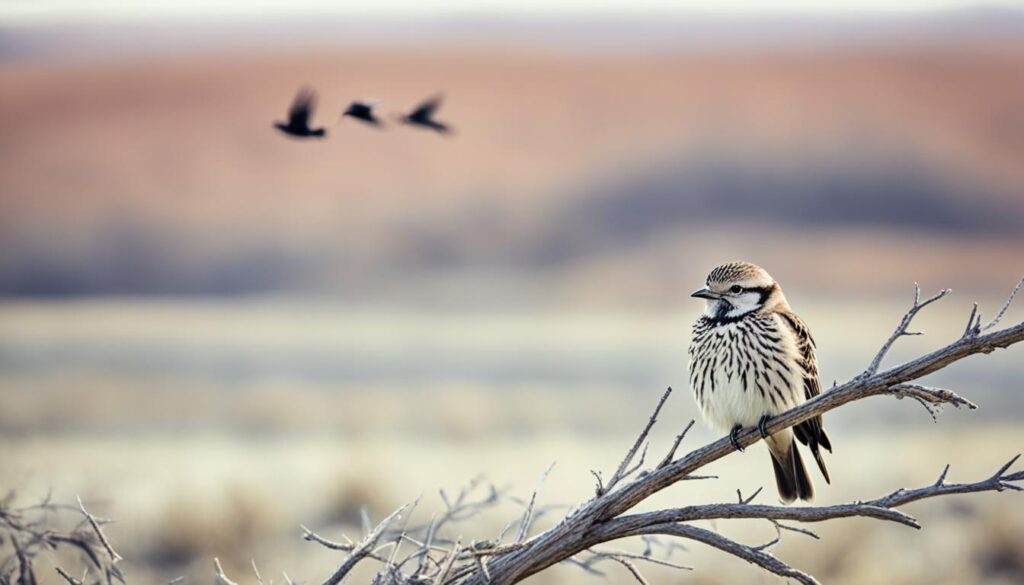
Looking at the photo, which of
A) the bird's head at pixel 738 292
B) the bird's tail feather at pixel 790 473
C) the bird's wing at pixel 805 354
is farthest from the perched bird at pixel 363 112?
the bird's tail feather at pixel 790 473

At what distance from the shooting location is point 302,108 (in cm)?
477

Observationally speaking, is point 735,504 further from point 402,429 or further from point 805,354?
point 402,429

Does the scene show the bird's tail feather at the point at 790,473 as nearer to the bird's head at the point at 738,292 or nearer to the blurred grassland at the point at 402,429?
the bird's head at the point at 738,292

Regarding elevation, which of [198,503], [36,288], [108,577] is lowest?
[108,577]

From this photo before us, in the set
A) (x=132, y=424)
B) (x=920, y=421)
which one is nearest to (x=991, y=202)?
(x=920, y=421)

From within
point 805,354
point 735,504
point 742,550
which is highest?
point 805,354

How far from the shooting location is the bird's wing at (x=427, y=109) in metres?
4.71

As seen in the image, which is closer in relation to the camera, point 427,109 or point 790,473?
point 427,109

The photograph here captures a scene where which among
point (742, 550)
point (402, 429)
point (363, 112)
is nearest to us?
point (742, 550)

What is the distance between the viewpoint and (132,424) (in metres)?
19.4

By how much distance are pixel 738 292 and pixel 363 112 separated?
1.82 m

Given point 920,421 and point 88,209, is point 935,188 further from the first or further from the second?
point 920,421

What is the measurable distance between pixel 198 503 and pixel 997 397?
12977 millimetres

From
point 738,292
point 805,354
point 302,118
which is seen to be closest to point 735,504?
point 738,292
